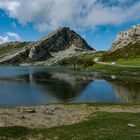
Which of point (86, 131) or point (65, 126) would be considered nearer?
point (86, 131)

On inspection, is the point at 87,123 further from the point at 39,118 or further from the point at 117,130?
the point at 39,118

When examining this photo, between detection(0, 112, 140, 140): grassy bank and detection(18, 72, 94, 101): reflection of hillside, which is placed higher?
detection(18, 72, 94, 101): reflection of hillside

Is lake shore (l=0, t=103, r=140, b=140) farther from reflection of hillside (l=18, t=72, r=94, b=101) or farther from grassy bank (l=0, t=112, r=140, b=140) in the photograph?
reflection of hillside (l=18, t=72, r=94, b=101)

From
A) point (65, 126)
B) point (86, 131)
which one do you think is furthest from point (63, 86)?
point (86, 131)

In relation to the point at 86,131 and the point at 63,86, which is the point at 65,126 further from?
the point at 63,86

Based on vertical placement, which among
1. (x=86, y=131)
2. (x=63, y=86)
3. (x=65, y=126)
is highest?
(x=63, y=86)

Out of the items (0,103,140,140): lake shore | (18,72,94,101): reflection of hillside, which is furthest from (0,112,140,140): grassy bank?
(18,72,94,101): reflection of hillside

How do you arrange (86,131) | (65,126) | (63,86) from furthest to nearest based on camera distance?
1. (63,86)
2. (65,126)
3. (86,131)

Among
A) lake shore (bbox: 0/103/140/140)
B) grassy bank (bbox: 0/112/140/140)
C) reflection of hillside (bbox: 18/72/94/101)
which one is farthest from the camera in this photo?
reflection of hillside (bbox: 18/72/94/101)

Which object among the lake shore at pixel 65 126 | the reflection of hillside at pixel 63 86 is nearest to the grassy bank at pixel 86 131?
the lake shore at pixel 65 126

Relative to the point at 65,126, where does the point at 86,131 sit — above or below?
below

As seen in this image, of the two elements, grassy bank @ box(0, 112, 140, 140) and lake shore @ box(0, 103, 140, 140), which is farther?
lake shore @ box(0, 103, 140, 140)

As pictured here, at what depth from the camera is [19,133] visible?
25.7m

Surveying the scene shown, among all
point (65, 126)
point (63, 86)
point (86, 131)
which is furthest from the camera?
point (63, 86)
